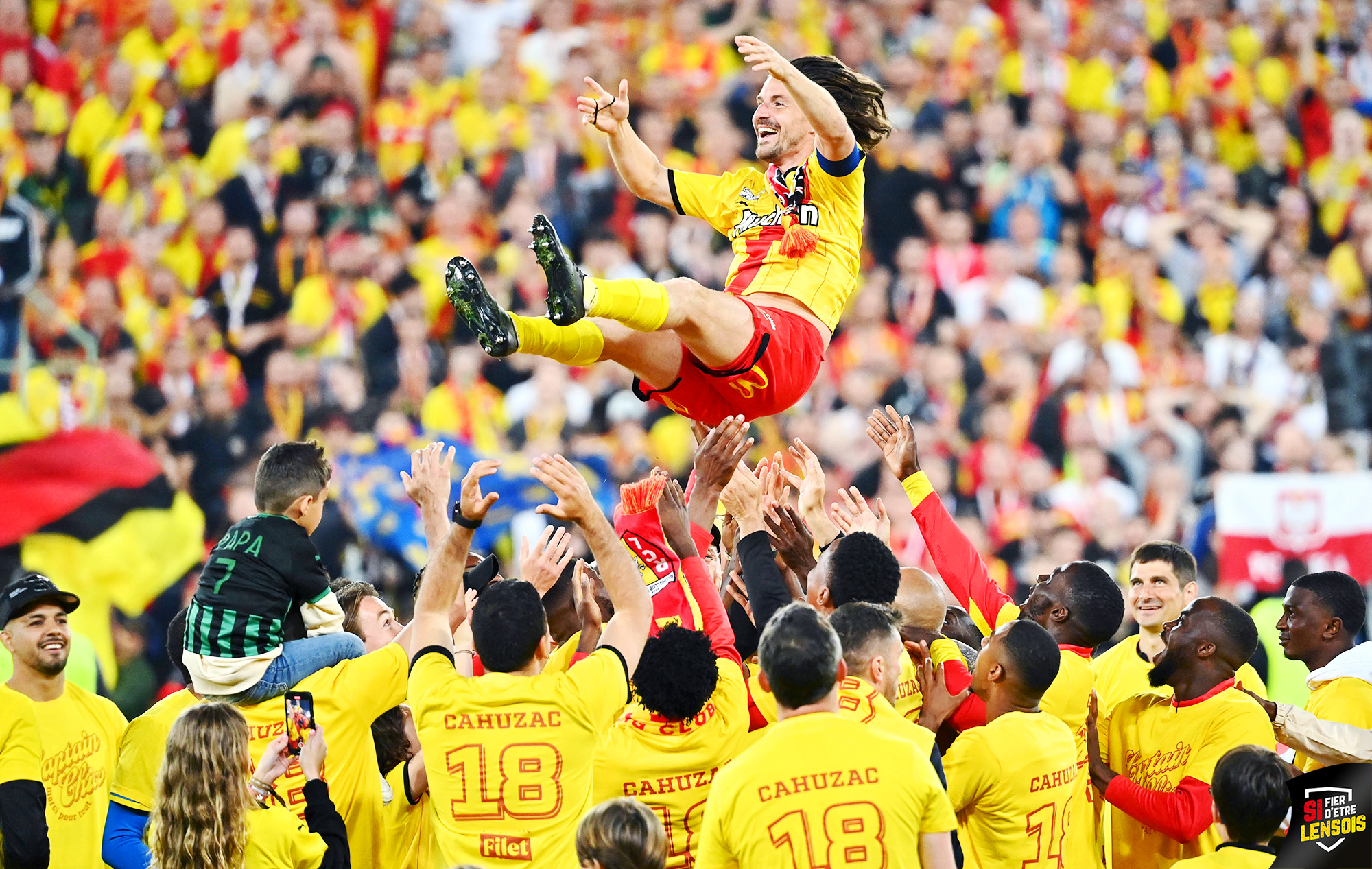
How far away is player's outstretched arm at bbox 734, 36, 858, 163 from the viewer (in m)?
4.95

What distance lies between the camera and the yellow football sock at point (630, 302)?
16.4ft

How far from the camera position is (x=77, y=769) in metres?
5.11

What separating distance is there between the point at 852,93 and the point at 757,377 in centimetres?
122

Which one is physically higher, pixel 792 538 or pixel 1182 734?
pixel 792 538

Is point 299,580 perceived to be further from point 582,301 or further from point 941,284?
point 941,284

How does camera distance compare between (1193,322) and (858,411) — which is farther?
(1193,322)

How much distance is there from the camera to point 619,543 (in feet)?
14.3

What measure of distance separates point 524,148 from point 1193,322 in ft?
18.6

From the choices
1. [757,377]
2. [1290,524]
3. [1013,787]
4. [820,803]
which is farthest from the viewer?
[1290,524]

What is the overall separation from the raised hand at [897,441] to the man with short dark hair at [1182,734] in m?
1.06

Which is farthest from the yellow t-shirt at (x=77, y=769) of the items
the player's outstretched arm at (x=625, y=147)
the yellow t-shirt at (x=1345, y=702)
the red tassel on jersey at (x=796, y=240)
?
the yellow t-shirt at (x=1345, y=702)

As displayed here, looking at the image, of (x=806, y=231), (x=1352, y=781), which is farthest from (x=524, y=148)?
(x=1352, y=781)

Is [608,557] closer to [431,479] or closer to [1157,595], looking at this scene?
[431,479]

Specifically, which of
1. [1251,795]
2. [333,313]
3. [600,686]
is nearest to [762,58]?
[600,686]
